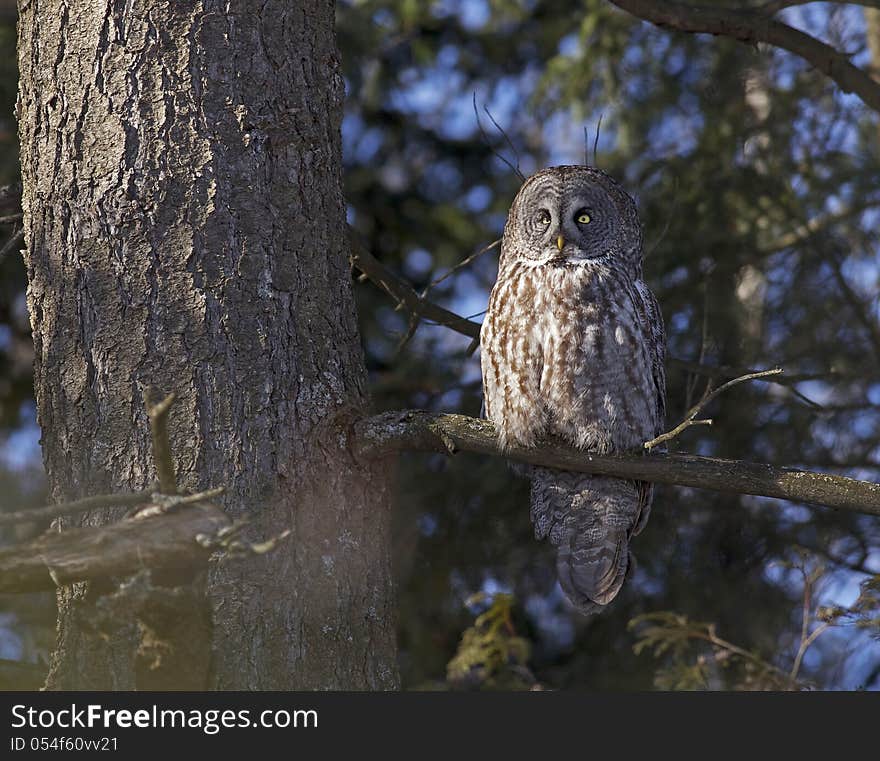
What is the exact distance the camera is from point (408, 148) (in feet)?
23.7

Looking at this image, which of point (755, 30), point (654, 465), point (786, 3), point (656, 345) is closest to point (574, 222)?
point (656, 345)

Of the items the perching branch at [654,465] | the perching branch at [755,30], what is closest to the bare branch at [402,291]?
the perching branch at [654,465]

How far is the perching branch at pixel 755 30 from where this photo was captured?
4078 mm

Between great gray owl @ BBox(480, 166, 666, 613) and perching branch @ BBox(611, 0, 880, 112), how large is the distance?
611 millimetres

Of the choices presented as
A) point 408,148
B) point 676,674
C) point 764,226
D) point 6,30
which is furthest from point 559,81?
point 676,674

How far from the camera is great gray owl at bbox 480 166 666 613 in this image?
3881mm

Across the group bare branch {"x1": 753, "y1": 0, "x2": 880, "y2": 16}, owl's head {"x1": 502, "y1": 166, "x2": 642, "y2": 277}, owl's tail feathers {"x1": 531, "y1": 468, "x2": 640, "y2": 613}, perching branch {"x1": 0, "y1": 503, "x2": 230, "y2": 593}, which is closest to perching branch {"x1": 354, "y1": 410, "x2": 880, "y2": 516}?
perching branch {"x1": 0, "y1": 503, "x2": 230, "y2": 593}

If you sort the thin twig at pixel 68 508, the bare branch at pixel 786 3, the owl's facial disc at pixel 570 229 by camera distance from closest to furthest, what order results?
the thin twig at pixel 68 508
the bare branch at pixel 786 3
the owl's facial disc at pixel 570 229

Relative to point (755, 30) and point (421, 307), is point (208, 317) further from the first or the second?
point (755, 30)

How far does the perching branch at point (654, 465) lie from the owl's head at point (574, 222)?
1201 millimetres

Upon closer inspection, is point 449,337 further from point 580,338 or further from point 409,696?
point 409,696

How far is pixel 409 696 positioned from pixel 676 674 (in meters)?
2.54

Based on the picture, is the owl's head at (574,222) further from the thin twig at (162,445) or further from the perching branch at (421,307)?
the thin twig at (162,445)

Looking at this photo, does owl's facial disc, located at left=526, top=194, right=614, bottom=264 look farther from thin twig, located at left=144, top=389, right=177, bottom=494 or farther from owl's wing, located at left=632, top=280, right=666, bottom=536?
thin twig, located at left=144, top=389, right=177, bottom=494
